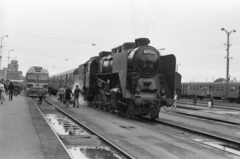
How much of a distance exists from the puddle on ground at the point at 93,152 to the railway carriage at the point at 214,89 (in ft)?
122

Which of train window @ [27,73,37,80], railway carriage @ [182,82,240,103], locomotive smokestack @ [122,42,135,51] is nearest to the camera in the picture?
locomotive smokestack @ [122,42,135,51]

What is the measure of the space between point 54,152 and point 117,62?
8.41 metres

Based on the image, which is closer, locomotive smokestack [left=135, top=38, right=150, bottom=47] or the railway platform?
the railway platform

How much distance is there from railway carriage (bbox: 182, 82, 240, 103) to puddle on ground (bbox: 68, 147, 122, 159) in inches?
1462

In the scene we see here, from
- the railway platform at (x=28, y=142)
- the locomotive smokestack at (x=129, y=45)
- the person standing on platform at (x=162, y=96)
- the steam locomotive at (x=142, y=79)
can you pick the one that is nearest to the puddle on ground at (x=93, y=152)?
the railway platform at (x=28, y=142)

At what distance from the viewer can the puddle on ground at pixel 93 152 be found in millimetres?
6301

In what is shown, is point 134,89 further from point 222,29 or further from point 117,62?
point 222,29

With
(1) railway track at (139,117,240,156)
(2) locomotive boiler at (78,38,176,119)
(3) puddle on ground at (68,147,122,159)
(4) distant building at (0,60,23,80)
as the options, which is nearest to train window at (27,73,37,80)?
(2) locomotive boiler at (78,38,176,119)

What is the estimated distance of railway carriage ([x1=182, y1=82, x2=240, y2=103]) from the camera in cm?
4022

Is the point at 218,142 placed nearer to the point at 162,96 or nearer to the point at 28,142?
the point at 162,96

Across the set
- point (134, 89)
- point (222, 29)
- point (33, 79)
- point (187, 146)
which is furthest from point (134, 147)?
point (222, 29)

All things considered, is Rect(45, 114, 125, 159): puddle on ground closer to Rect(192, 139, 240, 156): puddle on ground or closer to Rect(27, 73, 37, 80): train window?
Rect(192, 139, 240, 156): puddle on ground

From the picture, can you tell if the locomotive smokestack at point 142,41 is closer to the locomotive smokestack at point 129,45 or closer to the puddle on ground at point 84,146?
the locomotive smokestack at point 129,45

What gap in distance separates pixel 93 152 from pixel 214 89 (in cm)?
4180
